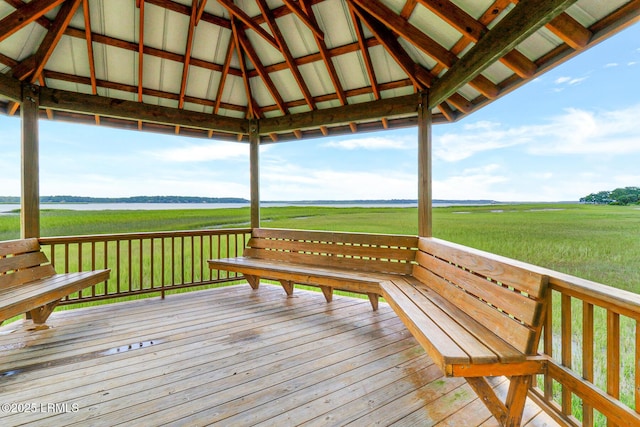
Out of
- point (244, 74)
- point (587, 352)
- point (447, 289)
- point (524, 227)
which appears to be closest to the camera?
point (587, 352)

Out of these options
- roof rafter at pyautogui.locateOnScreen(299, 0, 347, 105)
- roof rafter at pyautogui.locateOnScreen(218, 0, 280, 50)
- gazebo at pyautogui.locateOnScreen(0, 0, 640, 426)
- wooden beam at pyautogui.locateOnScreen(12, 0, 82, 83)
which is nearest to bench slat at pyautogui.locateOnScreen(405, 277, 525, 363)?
gazebo at pyautogui.locateOnScreen(0, 0, 640, 426)

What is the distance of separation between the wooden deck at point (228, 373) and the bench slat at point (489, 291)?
28.8 inches

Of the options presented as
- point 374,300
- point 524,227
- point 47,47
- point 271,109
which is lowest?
point 374,300

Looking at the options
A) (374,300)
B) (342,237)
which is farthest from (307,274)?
(374,300)

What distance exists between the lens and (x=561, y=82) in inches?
275

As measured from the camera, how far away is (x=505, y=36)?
7.86 feet

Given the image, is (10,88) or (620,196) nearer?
(10,88)

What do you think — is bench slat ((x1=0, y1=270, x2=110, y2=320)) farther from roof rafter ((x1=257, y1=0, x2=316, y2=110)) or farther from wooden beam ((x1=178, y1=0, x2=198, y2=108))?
roof rafter ((x1=257, y1=0, x2=316, y2=110))

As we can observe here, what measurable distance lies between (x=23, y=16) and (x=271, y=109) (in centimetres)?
325

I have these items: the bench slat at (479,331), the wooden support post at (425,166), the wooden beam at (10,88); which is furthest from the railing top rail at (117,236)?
the bench slat at (479,331)

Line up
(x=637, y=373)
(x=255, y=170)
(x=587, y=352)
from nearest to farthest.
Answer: (x=637, y=373) < (x=587, y=352) < (x=255, y=170)

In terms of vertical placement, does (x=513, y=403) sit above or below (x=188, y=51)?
below

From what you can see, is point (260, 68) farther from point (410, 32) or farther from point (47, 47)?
point (47, 47)

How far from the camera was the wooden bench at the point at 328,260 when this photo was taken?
11.9 feet
